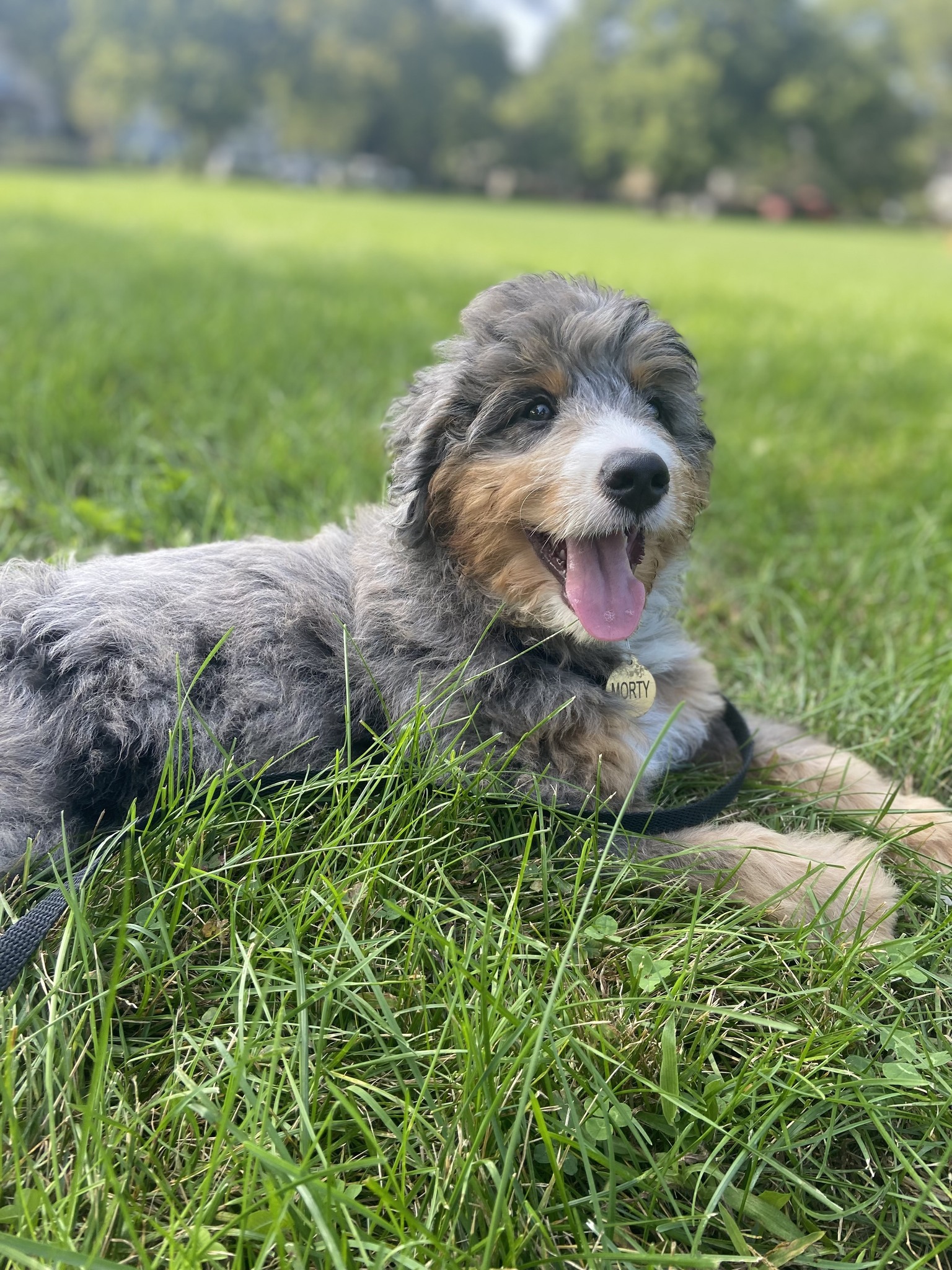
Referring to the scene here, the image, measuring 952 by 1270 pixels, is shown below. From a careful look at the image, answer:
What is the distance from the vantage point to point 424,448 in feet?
9.43

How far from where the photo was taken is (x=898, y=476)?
6418 mm

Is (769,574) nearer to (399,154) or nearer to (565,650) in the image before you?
(565,650)

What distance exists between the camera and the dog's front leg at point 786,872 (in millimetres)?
2576

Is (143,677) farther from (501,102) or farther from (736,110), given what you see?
(501,102)

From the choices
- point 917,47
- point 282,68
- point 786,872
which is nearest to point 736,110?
point 917,47

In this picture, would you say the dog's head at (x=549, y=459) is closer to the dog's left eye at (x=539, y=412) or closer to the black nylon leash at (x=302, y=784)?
the dog's left eye at (x=539, y=412)

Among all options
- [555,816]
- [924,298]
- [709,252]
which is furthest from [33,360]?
[709,252]

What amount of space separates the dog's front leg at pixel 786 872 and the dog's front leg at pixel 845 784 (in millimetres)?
250

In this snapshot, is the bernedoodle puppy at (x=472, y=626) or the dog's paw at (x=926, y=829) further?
the dog's paw at (x=926, y=829)

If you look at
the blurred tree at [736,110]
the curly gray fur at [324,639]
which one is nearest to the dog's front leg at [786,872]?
the curly gray fur at [324,639]

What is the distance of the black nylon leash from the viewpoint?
7.28 feet

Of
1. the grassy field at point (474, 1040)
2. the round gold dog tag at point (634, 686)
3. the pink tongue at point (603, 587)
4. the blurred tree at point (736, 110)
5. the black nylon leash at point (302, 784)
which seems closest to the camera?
the grassy field at point (474, 1040)

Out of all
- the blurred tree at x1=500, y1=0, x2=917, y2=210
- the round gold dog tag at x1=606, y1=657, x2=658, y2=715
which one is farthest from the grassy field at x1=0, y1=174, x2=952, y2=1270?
the blurred tree at x1=500, y1=0, x2=917, y2=210

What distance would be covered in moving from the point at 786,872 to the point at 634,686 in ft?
2.32
